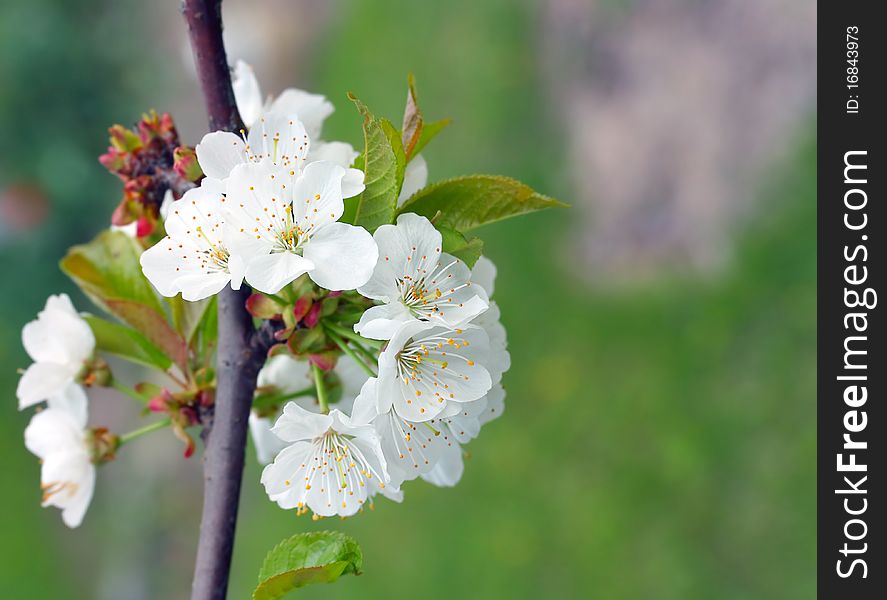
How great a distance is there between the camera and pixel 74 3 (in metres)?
4.80

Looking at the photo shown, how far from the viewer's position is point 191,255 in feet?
3.11

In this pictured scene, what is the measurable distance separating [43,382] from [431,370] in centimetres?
56

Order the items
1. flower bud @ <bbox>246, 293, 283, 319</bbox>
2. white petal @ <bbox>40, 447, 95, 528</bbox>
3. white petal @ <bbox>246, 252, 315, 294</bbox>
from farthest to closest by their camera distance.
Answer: white petal @ <bbox>40, 447, 95, 528</bbox>
flower bud @ <bbox>246, 293, 283, 319</bbox>
white petal @ <bbox>246, 252, 315, 294</bbox>

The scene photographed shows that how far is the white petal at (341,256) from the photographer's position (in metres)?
0.87

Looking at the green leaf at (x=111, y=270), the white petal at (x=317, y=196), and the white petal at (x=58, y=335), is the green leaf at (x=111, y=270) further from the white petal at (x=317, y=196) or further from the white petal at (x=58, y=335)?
the white petal at (x=317, y=196)

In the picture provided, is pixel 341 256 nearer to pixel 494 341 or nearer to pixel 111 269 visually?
pixel 494 341

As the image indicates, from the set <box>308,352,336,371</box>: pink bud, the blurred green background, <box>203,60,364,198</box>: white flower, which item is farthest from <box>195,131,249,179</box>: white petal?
the blurred green background

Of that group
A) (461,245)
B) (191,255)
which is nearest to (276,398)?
(191,255)

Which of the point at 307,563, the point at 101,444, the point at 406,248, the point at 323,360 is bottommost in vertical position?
the point at 307,563

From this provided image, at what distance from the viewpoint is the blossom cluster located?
0.88 m

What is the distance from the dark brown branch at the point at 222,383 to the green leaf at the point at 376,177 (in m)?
0.17

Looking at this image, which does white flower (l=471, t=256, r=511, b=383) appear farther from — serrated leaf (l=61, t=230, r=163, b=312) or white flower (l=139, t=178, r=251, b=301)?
serrated leaf (l=61, t=230, r=163, b=312)
